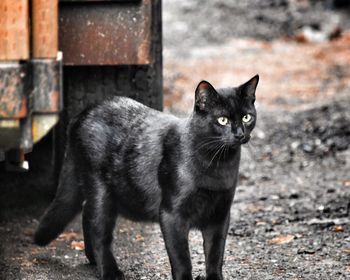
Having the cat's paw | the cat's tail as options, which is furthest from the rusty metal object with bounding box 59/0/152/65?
the cat's paw

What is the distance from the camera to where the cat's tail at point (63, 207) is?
4.84 meters

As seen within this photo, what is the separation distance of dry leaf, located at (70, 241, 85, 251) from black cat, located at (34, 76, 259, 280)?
31 cm

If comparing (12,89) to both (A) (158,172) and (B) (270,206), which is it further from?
(B) (270,206)

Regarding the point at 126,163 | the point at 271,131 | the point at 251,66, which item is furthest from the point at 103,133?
the point at 251,66

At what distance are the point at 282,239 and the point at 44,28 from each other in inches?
102

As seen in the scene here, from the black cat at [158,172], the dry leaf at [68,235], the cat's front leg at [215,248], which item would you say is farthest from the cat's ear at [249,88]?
the dry leaf at [68,235]

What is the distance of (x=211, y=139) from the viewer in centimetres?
418

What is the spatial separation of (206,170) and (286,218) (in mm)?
1844

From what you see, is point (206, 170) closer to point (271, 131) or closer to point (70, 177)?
point (70, 177)

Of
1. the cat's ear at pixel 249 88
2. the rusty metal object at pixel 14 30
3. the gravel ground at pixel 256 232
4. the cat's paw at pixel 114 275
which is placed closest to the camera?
the rusty metal object at pixel 14 30

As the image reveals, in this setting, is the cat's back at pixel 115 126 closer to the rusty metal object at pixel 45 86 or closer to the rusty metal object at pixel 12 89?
the rusty metal object at pixel 45 86

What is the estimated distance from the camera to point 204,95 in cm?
420

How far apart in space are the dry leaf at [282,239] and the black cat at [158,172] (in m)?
1.02

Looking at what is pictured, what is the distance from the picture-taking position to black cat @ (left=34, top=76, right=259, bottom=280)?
4.19 meters
